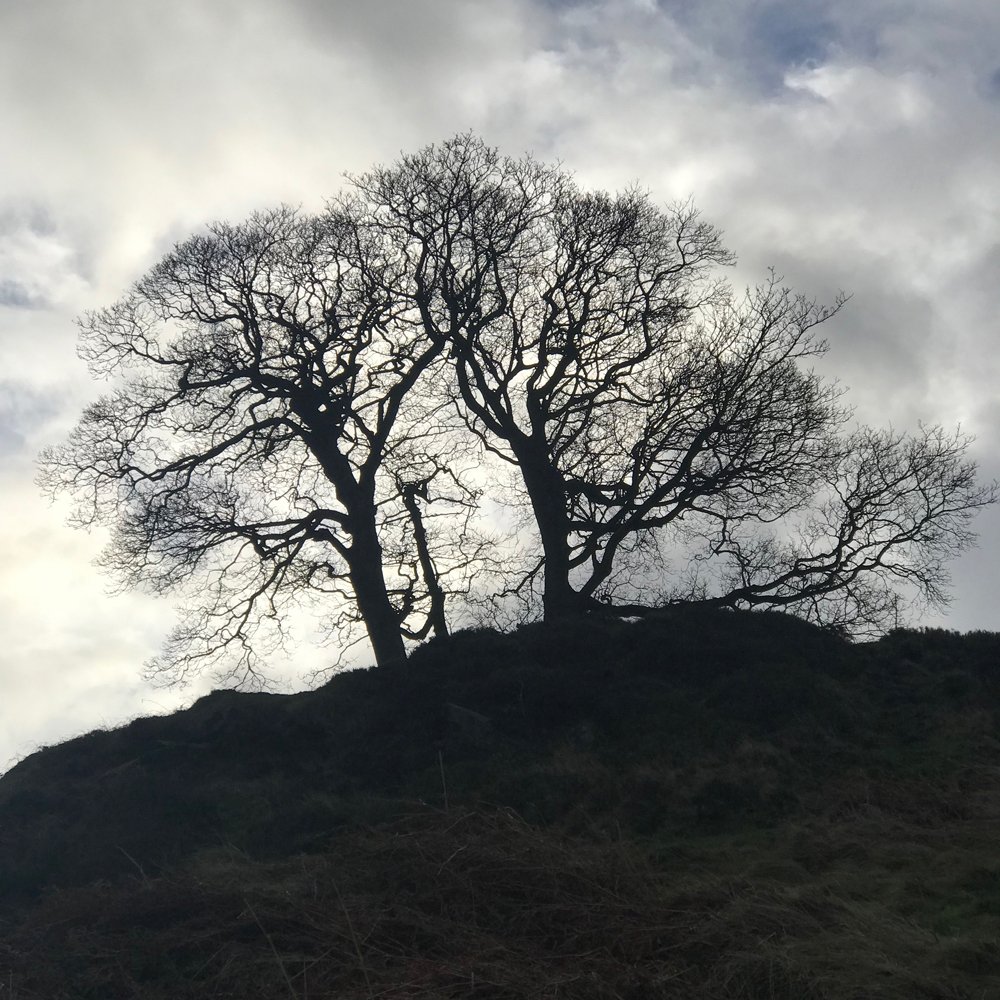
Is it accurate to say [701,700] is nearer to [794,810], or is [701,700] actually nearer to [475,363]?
[794,810]

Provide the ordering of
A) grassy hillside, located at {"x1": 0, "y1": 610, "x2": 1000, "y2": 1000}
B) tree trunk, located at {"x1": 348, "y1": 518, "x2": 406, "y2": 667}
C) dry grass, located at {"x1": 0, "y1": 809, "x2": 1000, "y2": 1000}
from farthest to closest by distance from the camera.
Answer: tree trunk, located at {"x1": 348, "y1": 518, "x2": 406, "y2": 667} → grassy hillside, located at {"x1": 0, "y1": 610, "x2": 1000, "y2": 1000} → dry grass, located at {"x1": 0, "y1": 809, "x2": 1000, "y2": 1000}

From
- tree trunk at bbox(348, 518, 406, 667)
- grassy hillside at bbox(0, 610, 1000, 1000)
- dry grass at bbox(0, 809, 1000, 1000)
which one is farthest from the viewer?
tree trunk at bbox(348, 518, 406, 667)

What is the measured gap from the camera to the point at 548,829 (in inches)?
514

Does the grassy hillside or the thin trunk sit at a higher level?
the thin trunk

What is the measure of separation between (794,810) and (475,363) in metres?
13.7

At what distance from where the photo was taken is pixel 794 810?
1359 centimetres

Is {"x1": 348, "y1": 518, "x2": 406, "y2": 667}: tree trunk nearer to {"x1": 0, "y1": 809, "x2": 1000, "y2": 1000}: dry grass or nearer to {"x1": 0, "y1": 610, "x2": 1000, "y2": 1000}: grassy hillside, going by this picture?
{"x1": 0, "y1": 610, "x2": 1000, "y2": 1000}: grassy hillside

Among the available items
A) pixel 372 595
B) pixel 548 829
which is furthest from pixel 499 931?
pixel 372 595

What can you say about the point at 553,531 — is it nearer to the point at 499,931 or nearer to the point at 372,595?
the point at 372,595

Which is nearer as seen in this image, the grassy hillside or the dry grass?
the dry grass

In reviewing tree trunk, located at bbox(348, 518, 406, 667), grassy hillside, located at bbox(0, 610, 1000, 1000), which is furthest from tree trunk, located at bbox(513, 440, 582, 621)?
tree trunk, located at bbox(348, 518, 406, 667)

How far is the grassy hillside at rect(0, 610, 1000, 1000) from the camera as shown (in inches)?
352

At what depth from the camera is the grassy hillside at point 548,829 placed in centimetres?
894

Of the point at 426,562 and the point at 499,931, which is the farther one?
the point at 426,562
